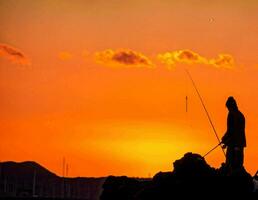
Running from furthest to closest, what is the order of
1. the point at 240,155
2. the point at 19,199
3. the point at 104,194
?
the point at 19,199 → the point at 104,194 → the point at 240,155

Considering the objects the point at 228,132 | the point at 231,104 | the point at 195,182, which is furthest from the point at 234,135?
the point at 195,182

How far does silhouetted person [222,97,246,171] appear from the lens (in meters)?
20.9

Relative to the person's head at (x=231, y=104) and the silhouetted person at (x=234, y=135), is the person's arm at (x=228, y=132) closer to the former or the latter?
the silhouetted person at (x=234, y=135)

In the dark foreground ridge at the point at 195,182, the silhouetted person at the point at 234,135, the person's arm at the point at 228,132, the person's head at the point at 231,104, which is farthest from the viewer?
the person's arm at the point at 228,132

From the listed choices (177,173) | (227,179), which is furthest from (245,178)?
(177,173)

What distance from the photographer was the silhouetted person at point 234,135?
2088 cm

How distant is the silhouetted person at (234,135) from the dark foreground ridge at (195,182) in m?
0.68

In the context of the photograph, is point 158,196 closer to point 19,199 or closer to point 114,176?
point 114,176

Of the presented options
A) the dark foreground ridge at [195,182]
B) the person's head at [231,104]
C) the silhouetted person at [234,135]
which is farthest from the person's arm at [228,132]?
the dark foreground ridge at [195,182]

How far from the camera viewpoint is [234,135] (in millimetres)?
21000

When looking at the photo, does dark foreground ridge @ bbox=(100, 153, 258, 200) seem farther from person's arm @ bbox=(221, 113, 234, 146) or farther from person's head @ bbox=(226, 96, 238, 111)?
person's head @ bbox=(226, 96, 238, 111)

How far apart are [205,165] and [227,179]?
74 centimetres

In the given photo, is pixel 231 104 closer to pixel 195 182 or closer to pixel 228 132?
pixel 228 132

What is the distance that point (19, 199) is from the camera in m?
24.8
